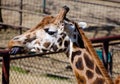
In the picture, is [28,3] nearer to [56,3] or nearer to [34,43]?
[56,3]

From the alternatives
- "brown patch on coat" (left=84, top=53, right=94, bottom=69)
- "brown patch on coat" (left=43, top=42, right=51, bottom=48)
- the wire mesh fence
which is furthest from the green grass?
"brown patch on coat" (left=84, top=53, right=94, bottom=69)

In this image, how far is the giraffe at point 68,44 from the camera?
11.5 feet

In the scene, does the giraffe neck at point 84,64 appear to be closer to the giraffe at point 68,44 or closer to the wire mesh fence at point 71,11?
the giraffe at point 68,44

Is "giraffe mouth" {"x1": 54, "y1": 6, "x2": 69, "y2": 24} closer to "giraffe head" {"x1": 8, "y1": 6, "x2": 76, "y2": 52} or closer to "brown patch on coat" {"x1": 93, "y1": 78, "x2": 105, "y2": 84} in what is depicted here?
"giraffe head" {"x1": 8, "y1": 6, "x2": 76, "y2": 52}

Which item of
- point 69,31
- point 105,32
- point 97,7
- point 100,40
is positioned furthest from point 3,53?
point 97,7

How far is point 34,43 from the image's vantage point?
3.74 metres

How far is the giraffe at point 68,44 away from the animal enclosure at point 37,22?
0.75 metres

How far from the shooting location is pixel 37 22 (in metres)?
11.7

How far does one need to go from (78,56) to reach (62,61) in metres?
5.20

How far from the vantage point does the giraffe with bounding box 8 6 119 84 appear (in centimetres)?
351


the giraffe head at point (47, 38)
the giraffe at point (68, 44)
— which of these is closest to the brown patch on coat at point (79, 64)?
the giraffe at point (68, 44)

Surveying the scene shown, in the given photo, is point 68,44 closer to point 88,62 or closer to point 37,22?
point 88,62

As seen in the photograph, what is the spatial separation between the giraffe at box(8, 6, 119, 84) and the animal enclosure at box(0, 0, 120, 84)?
0.75 meters

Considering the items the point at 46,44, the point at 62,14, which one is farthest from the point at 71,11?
the point at 62,14
